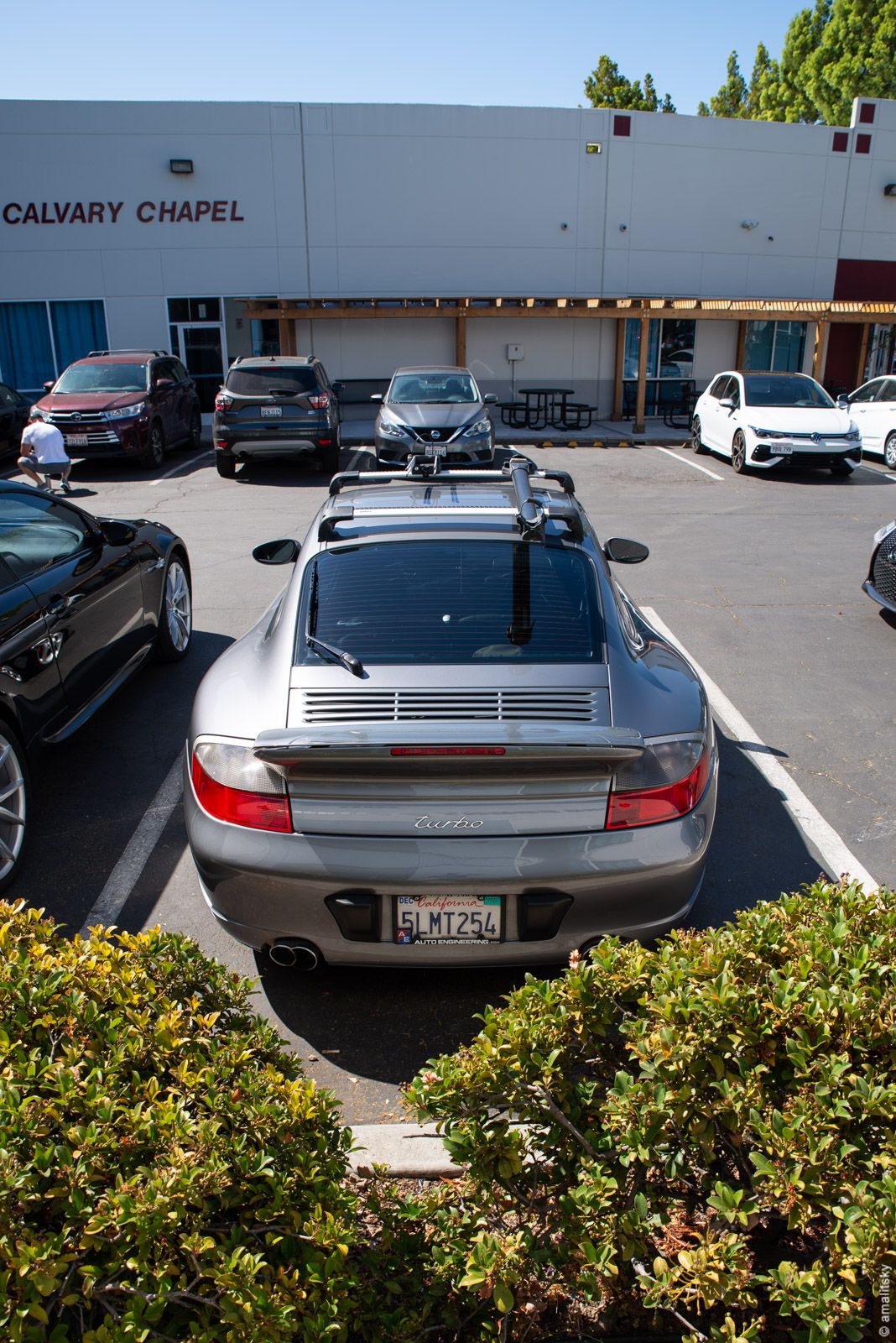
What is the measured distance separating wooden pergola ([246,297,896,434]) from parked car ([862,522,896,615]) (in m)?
14.5

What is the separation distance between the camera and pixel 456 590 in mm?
4066

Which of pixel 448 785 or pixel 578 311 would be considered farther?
pixel 578 311

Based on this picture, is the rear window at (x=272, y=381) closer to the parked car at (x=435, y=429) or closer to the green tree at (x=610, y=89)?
the parked car at (x=435, y=429)

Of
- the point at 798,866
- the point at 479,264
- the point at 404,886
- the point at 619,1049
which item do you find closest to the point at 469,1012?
the point at 404,886

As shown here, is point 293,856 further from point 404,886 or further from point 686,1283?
point 686,1283

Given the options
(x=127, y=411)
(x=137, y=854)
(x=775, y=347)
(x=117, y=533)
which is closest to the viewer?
(x=137, y=854)

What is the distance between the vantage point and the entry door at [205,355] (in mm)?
23938

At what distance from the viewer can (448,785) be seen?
10.7 ft

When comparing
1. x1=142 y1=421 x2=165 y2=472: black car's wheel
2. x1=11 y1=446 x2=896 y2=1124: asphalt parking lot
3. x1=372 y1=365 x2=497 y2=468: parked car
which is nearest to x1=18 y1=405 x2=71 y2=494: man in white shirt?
x1=11 y1=446 x2=896 y2=1124: asphalt parking lot

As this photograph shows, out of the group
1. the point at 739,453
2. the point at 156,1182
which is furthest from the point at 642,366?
the point at 156,1182

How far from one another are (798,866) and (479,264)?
22373 mm

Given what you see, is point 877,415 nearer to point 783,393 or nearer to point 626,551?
point 783,393

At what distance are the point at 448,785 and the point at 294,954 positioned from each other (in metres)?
0.82

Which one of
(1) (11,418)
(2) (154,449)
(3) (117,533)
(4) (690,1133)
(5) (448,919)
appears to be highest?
(3) (117,533)
